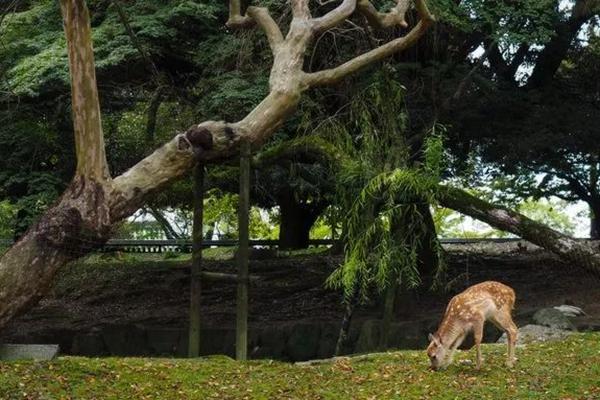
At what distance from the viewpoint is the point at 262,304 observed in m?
17.8

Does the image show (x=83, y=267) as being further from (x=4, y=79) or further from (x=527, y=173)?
(x=527, y=173)

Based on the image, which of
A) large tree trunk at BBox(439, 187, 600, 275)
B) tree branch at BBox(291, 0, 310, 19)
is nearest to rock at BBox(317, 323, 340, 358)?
large tree trunk at BBox(439, 187, 600, 275)

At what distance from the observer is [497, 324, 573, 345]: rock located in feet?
40.3

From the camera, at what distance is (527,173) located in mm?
20141

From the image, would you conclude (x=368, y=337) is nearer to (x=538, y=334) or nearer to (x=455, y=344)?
(x=538, y=334)

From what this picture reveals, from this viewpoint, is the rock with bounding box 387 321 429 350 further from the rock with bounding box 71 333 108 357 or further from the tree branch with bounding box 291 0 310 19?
the tree branch with bounding box 291 0 310 19

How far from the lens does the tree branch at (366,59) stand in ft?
40.6

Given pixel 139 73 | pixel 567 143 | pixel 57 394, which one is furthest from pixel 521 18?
pixel 57 394

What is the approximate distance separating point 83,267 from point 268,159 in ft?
28.8

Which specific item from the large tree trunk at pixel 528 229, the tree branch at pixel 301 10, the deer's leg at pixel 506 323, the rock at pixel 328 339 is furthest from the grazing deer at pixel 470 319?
the rock at pixel 328 339

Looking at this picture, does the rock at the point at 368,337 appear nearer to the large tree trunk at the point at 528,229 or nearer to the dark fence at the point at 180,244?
the large tree trunk at the point at 528,229

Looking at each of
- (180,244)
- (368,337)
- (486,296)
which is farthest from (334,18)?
(180,244)

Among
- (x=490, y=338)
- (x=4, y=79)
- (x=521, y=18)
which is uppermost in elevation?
(x=521, y=18)

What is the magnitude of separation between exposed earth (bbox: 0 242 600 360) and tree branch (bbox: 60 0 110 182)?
4854 mm
